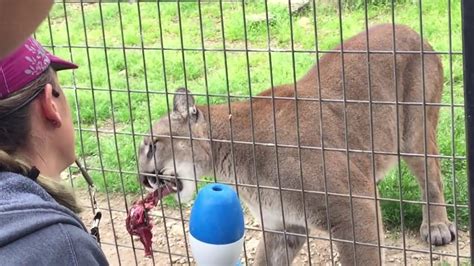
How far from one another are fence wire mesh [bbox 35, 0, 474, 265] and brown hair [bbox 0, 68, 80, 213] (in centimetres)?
111

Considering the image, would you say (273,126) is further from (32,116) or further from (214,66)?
(214,66)

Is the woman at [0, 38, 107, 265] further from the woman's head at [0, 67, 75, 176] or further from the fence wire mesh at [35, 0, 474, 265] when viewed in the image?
the fence wire mesh at [35, 0, 474, 265]

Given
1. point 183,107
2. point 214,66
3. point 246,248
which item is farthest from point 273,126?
point 214,66

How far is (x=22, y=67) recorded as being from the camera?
73.5 inches

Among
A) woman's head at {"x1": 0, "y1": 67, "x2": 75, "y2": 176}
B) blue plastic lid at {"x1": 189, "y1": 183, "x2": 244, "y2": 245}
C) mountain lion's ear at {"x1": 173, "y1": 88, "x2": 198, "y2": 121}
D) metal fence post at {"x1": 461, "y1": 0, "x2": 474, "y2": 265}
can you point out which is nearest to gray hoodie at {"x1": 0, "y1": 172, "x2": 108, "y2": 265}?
woman's head at {"x1": 0, "y1": 67, "x2": 75, "y2": 176}

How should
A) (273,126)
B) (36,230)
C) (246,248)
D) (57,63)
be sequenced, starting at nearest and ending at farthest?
(36,230)
(57,63)
(273,126)
(246,248)

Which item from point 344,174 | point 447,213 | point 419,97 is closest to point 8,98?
point 344,174

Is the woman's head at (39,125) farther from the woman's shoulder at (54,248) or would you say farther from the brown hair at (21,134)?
the woman's shoulder at (54,248)

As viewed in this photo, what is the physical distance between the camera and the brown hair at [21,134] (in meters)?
1.81

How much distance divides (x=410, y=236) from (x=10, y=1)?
12.1 feet

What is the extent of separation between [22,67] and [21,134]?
158 mm

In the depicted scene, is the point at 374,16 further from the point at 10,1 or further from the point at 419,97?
the point at 10,1

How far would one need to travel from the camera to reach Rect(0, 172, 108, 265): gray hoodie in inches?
63.1

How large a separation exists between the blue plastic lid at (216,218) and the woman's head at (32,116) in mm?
446
